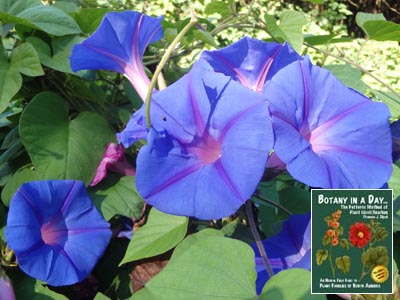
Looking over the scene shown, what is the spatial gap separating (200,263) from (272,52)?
0.74ft

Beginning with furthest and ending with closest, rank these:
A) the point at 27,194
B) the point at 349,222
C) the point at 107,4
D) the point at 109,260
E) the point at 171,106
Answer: the point at 107,4
the point at 109,260
the point at 27,194
the point at 171,106
the point at 349,222

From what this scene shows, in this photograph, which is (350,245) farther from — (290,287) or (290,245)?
(290,245)

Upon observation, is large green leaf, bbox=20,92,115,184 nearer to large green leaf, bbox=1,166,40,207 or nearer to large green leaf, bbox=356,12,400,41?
large green leaf, bbox=1,166,40,207

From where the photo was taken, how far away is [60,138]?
2.45 feet

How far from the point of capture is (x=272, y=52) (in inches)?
22.4

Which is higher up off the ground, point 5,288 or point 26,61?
point 26,61

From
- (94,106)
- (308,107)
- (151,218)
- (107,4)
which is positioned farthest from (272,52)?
(107,4)

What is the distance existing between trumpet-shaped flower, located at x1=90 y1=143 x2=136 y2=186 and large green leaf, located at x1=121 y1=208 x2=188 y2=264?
0.09 metres

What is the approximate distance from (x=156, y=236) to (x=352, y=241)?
0.27 metres

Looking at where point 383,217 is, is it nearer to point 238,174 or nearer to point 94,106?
point 238,174

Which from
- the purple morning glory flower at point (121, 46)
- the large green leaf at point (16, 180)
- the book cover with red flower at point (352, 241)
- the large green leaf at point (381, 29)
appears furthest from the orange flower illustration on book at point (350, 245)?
the large green leaf at point (381, 29)

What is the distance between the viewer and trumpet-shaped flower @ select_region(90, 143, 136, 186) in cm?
70

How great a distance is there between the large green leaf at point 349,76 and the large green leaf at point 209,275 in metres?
0.37

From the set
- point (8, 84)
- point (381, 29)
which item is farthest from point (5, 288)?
point (381, 29)
